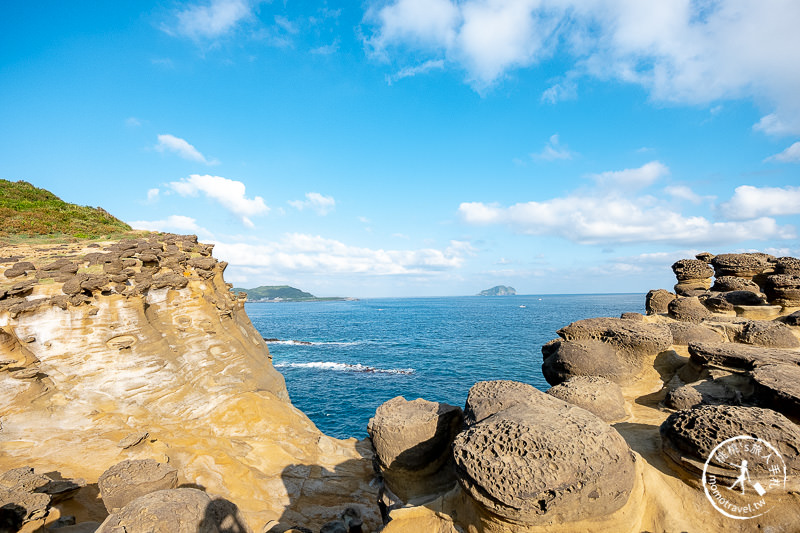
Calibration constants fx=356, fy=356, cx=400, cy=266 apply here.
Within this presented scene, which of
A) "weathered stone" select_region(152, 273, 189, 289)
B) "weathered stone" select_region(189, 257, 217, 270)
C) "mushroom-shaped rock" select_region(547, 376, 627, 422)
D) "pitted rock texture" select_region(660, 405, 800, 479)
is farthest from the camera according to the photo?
"weathered stone" select_region(189, 257, 217, 270)

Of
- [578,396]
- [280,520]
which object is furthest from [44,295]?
[578,396]

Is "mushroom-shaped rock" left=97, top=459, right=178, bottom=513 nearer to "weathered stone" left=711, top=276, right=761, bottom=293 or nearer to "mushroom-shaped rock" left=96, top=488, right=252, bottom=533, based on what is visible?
"mushroom-shaped rock" left=96, top=488, right=252, bottom=533

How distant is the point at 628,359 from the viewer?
35.7 feet

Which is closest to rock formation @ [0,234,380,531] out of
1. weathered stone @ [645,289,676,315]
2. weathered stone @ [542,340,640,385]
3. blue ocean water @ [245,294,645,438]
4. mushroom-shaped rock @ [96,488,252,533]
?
mushroom-shaped rock @ [96,488,252,533]

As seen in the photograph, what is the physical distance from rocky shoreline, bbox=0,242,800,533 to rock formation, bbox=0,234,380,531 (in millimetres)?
63

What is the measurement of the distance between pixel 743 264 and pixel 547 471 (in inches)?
882

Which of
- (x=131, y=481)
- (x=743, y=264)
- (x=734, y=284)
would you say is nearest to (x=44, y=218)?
(x=131, y=481)

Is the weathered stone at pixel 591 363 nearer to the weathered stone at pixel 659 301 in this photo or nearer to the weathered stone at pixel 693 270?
the weathered stone at pixel 659 301

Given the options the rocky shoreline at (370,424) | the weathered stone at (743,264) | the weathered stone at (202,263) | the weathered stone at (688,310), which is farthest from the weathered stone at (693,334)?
the weathered stone at (202,263)

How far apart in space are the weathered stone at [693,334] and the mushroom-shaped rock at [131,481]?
612 inches

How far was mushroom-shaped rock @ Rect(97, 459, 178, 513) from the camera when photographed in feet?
27.2

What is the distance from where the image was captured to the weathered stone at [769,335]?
1010cm

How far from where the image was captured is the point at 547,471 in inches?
189

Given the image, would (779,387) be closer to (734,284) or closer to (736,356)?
(736,356)
